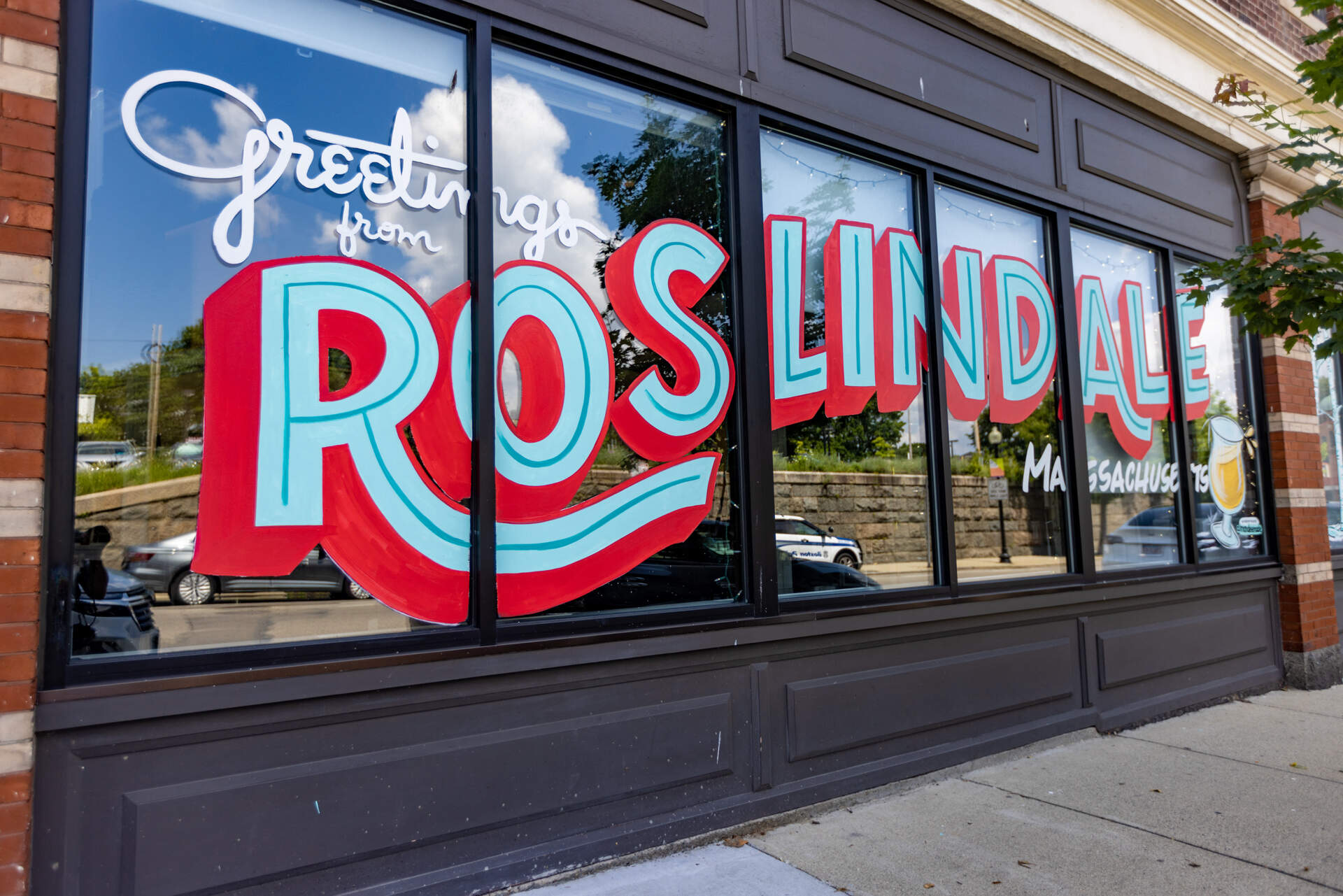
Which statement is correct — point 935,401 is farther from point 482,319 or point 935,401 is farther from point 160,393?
point 160,393

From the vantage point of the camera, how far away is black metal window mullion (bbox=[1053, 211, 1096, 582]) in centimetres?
600

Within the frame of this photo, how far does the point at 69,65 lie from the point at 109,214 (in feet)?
1.55

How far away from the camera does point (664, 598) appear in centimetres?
406

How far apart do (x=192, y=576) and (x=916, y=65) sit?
478cm

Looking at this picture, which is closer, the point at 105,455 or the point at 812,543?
the point at 105,455

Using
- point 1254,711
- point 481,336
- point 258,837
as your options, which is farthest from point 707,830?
point 1254,711

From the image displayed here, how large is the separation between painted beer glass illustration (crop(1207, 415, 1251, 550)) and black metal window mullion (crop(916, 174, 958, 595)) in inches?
135

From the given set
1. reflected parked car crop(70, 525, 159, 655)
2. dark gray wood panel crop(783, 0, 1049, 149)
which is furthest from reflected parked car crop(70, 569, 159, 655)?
dark gray wood panel crop(783, 0, 1049, 149)

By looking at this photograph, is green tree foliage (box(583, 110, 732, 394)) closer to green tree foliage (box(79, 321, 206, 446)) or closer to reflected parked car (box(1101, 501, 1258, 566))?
green tree foliage (box(79, 321, 206, 446))

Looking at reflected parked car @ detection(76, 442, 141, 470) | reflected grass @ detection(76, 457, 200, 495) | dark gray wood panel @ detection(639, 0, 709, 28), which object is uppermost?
dark gray wood panel @ detection(639, 0, 709, 28)

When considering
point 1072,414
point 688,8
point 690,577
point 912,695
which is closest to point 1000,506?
point 1072,414

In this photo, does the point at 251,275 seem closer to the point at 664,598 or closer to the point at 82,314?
the point at 82,314

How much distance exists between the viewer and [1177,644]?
652 cm

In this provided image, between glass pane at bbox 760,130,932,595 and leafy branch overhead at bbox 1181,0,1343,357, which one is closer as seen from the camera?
leafy branch overhead at bbox 1181,0,1343,357
